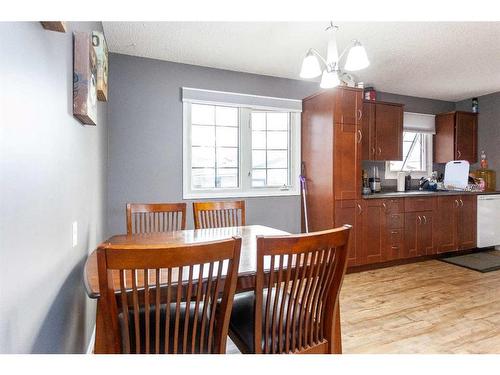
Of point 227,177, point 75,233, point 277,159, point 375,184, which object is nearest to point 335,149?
point 277,159

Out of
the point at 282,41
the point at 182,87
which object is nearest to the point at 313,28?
the point at 282,41

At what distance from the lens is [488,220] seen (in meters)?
4.27

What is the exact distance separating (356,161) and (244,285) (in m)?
2.62

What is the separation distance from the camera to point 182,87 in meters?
3.27

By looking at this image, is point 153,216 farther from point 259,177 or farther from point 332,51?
point 332,51

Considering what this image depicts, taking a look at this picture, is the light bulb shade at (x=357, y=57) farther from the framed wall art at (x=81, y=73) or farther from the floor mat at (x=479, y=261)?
the floor mat at (x=479, y=261)

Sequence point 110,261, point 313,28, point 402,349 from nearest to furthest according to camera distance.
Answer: point 110,261 → point 402,349 → point 313,28

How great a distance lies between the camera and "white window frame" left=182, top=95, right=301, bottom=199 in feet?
10.9

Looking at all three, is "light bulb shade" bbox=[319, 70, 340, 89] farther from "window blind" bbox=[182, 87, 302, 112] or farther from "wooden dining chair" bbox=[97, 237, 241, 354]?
"wooden dining chair" bbox=[97, 237, 241, 354]

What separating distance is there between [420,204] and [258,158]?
216 cm

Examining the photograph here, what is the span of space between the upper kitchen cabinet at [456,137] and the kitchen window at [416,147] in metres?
0.12

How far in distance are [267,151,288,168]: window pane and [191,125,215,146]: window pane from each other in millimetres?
754

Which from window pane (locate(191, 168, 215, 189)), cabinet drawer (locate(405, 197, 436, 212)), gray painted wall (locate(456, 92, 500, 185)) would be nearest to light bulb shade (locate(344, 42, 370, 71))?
window pane (locate(191, 168, 215, 189))
